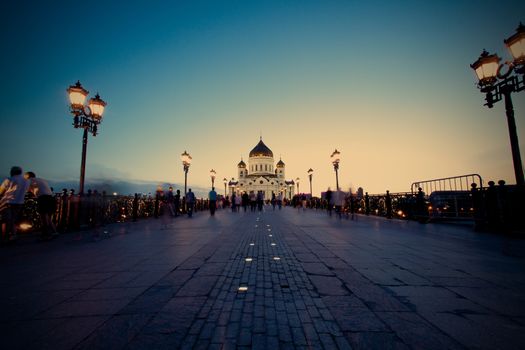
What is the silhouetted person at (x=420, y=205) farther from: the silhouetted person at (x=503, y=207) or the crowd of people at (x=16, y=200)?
the crowd of people at (x=16, y=200)

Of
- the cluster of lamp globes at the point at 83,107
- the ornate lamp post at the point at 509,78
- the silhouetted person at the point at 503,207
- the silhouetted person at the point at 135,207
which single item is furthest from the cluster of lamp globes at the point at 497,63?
the silhouetted person at the point at 135,207

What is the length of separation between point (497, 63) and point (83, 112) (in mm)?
14439

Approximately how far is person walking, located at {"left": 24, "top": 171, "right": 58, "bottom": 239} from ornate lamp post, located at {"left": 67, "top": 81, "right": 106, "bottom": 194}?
1.59 m

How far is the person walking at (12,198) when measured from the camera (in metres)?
7.11

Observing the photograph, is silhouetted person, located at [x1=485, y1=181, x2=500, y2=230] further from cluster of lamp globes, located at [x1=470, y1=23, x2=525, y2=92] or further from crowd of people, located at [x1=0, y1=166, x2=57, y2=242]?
crowd of people, located at [x1=0, y1=166, x2=57, y2=242]

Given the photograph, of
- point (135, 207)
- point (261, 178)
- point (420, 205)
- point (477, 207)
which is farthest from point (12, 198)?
point (261, 178)

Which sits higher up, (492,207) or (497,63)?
(497,63)

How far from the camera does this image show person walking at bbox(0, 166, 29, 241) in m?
7.11

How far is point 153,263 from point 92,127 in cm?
859

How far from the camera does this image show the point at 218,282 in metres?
3.23

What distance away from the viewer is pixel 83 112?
32.8 ft

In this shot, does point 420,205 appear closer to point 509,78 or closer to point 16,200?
point 509,78

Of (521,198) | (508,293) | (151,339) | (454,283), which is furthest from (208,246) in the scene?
(521,198)

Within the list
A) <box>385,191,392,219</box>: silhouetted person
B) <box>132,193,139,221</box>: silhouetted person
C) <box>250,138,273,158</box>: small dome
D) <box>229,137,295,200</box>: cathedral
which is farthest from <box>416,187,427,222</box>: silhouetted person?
<box>250,138,273,158</box>: small dome
